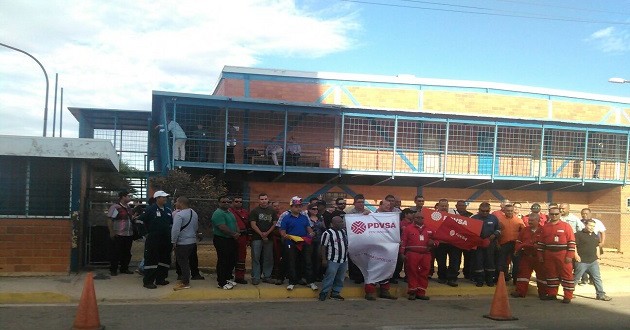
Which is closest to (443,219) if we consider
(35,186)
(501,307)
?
(501,307)

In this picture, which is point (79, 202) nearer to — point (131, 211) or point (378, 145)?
point (131, 211)

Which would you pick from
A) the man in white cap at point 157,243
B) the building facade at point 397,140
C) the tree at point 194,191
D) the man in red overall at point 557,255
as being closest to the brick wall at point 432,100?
the building facade at point 397,140

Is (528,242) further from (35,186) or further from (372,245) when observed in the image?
(35,186)

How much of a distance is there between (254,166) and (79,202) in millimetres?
8690

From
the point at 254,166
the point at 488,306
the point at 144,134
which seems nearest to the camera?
the point at 488,306

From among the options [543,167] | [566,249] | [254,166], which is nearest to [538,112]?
[543,167]

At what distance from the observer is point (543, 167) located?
75.6ft

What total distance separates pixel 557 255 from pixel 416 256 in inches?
111

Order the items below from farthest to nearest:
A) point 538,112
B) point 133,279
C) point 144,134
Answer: point 144,134
point 538,112
point 133,279

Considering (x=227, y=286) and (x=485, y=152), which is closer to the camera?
(x=227, y=286)

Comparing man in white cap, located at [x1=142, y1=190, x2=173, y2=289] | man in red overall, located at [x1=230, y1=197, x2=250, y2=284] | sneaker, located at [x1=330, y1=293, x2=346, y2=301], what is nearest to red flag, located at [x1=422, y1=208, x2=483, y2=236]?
sneaker, located at [x1=330, y1=293, x2=346, y2=301]

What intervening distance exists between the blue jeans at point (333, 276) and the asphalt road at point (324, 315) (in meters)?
0.27

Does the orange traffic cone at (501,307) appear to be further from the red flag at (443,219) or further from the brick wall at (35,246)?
the brick wall at (35,246)

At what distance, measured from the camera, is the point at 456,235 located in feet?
39.1
